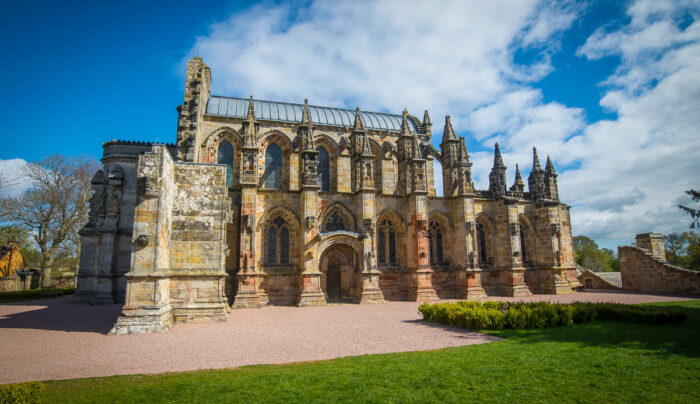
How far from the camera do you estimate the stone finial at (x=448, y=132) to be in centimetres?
2716

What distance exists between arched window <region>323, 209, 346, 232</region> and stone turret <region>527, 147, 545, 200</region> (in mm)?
15282

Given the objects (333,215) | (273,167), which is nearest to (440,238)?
(333,215)

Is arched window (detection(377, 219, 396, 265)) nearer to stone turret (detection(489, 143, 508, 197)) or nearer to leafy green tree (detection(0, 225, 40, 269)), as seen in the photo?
stone turret (detection(489, 143, 508, 197))

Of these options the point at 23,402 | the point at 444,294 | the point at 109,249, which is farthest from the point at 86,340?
the point at 444,294

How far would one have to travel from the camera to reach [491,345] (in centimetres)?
950

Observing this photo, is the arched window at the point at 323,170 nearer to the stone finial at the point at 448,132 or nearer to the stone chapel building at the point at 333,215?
the stone chapel building at the point at 333,215

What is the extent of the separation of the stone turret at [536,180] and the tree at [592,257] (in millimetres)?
39867

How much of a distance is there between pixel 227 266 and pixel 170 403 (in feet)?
56.0

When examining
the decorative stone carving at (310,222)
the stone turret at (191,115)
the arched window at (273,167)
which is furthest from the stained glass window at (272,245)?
the stone turret at (191,115)

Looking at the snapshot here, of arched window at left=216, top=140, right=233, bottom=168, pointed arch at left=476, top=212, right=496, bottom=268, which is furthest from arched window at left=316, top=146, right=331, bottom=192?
pointed arch at left=476, top=212, right=496, bottom=268

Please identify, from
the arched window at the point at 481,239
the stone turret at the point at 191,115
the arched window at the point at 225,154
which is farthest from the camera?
the arched window at the point at 481,239

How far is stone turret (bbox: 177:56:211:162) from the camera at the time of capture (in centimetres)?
2236

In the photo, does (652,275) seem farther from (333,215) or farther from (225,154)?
(225,154)

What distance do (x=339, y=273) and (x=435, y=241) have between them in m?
6.92
